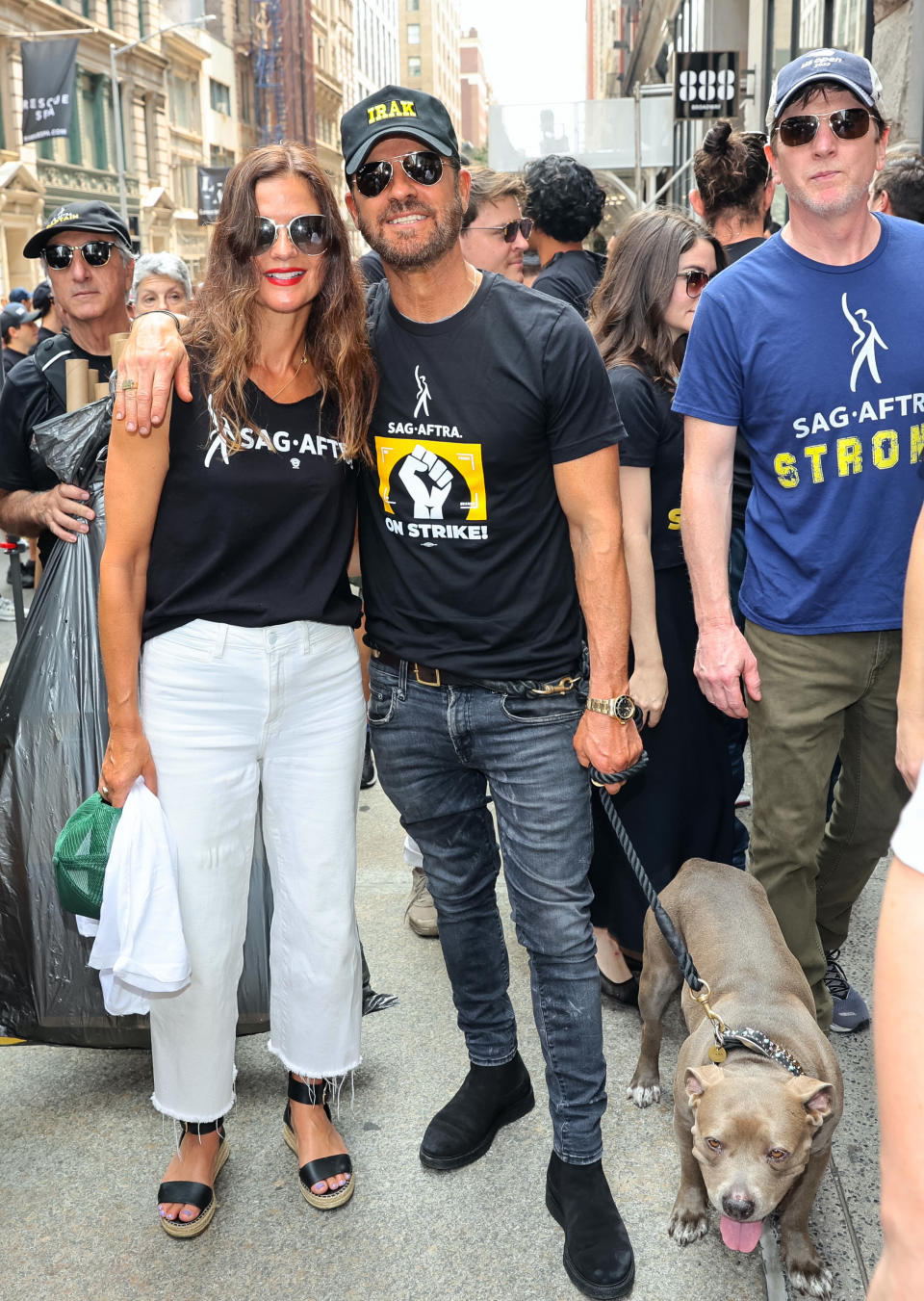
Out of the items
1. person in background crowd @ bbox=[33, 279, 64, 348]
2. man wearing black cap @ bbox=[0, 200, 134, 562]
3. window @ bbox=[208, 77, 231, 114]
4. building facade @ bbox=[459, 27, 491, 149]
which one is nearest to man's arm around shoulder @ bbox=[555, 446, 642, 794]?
man wearing black cap @ bbox=[0, 200, 134, 562]

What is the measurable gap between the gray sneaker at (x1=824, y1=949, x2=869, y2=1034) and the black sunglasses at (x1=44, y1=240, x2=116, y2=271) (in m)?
2.87

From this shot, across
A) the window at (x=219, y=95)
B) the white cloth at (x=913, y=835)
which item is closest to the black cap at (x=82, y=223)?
the white cloth at (x=913, y=835)

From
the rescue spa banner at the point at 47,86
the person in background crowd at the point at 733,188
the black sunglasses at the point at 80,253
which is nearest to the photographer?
the black sunglasses at the point at 80,253

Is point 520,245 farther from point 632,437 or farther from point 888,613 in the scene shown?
point 888,613

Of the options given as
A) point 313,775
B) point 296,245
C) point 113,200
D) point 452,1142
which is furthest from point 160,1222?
point 113,200

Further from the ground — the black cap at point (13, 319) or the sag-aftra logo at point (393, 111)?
the black cap at point (13, 319)

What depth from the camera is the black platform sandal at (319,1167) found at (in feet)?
→ 8.81

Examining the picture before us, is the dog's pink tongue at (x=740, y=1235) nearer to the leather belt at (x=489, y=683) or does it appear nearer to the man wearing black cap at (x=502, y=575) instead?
the man wearing black cap at (x=502, y=575)

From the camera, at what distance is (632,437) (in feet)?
10.0

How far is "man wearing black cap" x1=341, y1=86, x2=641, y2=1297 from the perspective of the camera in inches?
93.8

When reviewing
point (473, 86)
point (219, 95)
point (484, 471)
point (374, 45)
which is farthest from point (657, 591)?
point (473, 86)

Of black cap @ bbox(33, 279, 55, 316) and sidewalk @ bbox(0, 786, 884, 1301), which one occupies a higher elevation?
black cap @ bbox(33, 279, 55, 316)

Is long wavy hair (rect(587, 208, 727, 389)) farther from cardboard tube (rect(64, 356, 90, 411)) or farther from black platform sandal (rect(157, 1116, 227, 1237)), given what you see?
black platform sandal (rect(157, 1116, 227, 1237))

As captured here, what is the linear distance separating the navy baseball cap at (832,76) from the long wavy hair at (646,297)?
1.53 ft
